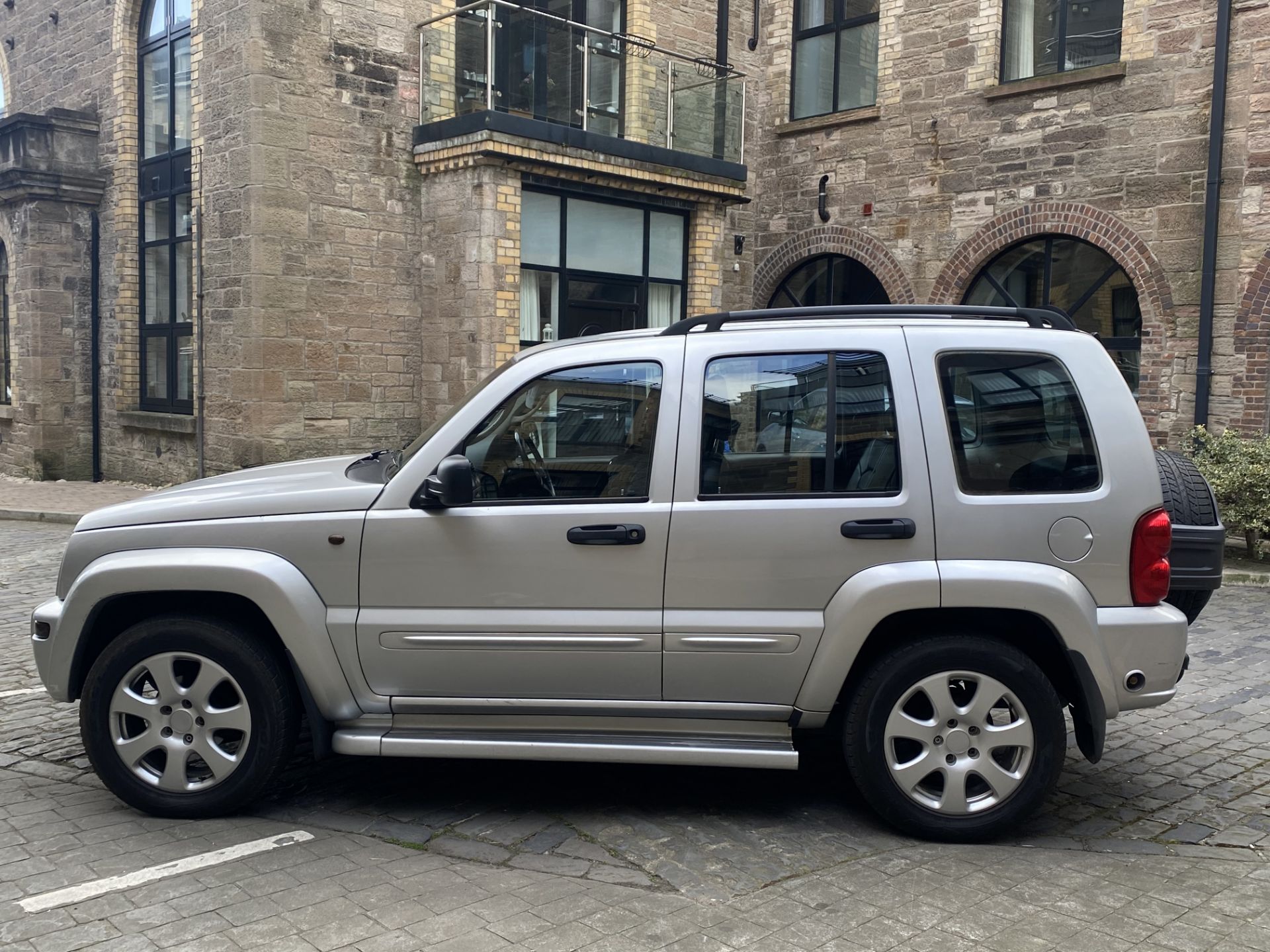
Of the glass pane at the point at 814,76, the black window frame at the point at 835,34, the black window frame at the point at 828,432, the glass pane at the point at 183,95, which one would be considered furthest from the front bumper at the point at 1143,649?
the glass pane at the point at 183,95

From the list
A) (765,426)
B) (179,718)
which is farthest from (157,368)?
(765,426)

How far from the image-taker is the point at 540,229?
15.5 meters

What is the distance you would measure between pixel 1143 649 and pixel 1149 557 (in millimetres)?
347

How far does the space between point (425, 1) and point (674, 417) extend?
41.8 ft

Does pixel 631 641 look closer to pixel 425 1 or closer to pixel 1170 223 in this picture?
pixel 1170 223

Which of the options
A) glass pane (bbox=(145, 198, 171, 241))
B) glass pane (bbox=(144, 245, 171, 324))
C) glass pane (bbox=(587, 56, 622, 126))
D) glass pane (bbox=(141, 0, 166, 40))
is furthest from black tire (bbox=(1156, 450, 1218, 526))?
glass pane (bbox=(141, 0, 166, 40))

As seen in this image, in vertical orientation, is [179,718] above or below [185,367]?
below

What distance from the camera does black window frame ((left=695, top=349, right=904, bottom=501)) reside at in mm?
4445

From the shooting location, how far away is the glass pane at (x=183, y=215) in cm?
1608

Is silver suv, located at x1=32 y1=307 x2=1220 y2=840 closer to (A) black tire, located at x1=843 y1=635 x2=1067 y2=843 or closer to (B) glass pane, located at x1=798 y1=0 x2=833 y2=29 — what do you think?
(A) black tire, located at x1=843 y1=635 x2=1067 y2=843

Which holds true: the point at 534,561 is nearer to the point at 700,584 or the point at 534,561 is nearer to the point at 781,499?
the point at 700,584

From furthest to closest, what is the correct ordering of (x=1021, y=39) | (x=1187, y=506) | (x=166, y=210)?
(x=166, y=210) < (x=1021, y=39) < (x=1187, y=506)

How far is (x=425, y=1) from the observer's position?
1537 cm

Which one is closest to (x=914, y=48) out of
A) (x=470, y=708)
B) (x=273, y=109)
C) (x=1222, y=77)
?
(x=1222, y=77)
